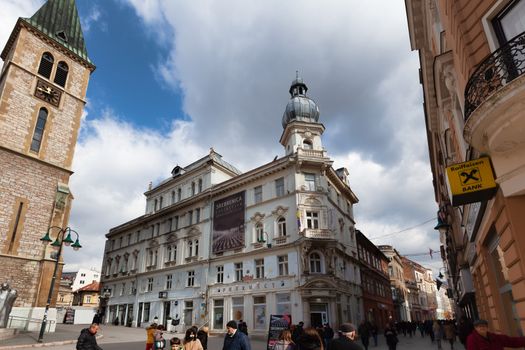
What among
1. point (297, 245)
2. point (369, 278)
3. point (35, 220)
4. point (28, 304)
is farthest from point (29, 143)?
point (369, 278)

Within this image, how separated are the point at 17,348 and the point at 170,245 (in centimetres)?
2252

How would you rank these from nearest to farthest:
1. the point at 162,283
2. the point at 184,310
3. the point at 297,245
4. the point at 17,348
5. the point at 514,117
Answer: the point at 514,117 < the point at 17,348 < the point at 297,245 < the point at 184,310 < the point at 162,283

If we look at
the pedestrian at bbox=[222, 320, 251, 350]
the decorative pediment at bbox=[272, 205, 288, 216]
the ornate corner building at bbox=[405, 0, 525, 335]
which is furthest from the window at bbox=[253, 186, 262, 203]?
the pedestrian at bbox=[222, 320, 251, 350]

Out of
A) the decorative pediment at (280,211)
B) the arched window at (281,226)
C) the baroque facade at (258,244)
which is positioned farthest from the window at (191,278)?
the decorative pediment at (280,211)

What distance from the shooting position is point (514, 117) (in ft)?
17.1

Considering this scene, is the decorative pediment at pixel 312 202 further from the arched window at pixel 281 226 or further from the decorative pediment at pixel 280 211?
the arched window at pixel 281 226

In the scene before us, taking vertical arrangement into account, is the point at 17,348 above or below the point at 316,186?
below

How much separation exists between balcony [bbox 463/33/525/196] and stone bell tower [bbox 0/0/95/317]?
2665 centimetres

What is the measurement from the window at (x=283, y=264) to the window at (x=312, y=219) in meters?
3.33

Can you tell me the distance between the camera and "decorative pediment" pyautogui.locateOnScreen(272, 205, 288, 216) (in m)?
28.6

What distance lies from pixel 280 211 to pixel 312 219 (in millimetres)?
2891

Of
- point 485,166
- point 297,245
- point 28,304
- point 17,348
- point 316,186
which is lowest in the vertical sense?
point 17,348

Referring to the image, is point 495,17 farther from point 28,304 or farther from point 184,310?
point 184,310

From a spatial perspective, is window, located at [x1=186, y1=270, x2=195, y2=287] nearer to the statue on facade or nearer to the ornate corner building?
the statue on facade
